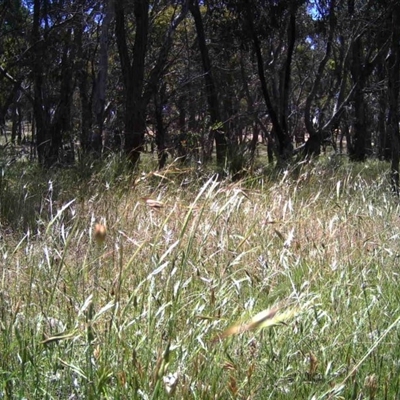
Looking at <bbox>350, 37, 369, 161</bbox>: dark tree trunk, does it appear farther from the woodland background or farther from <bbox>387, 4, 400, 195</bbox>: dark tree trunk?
<bbox>387, 4, 400, 195</bbox>: dark tree trunk

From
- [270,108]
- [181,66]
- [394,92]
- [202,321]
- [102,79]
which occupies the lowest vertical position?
[202,321]

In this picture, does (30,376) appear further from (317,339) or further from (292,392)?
(317,339)

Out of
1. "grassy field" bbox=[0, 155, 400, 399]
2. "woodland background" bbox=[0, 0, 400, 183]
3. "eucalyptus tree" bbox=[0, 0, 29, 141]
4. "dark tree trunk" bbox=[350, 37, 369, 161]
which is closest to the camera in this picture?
"grassy field" bbox=[0, 155, 400, 399]

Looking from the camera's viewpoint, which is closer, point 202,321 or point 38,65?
point 202,321

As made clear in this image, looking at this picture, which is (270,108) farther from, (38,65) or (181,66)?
(181,66)

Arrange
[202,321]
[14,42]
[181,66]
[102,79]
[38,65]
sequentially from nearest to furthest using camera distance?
1. [202,321]
2. [102,79]
3. [38,65]
4. [14,42]
5. [181,66]

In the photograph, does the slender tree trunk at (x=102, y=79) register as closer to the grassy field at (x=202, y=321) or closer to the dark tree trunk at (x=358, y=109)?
the grassy field at (x=202, y=321)

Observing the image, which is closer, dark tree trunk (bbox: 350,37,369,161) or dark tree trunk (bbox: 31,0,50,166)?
dark tree trunk (bbox: 31,0,50,166)

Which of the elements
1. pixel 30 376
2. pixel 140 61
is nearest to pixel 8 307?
pixel 30 376

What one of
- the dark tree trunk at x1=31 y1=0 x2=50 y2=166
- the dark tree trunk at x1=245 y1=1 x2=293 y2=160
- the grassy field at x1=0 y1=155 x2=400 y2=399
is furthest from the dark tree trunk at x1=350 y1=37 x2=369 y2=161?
the grassy field at x1=0 y1=155 x2=400 y2=399

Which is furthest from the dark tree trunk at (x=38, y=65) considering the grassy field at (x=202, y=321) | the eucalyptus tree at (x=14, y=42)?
the grassy field at (x=202, y=321)

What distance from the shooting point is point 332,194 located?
17.8 feet

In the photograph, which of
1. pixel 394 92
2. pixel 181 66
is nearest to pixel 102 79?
pixel 394 92

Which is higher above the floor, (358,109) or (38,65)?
(38,65)
